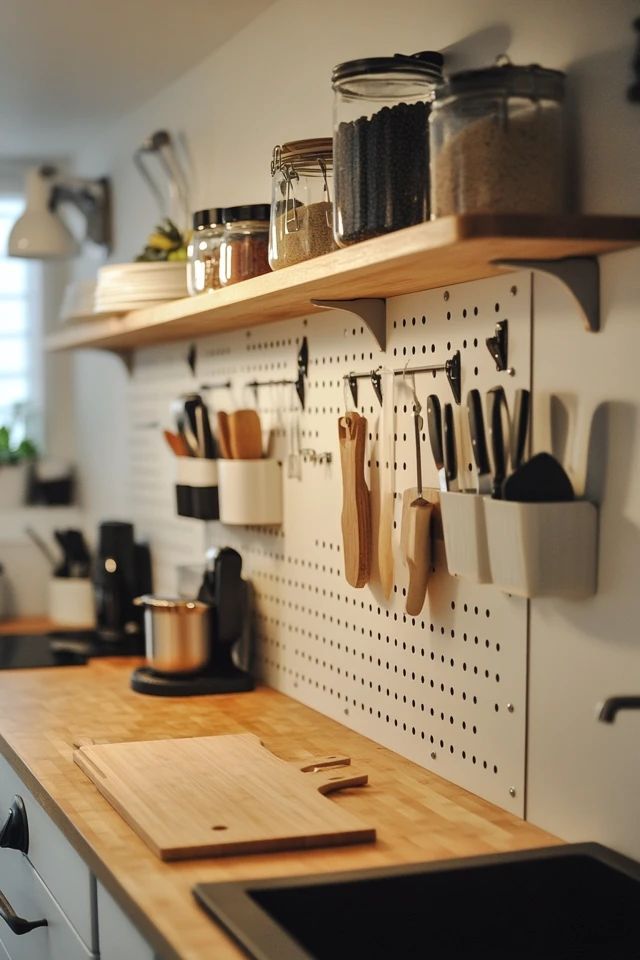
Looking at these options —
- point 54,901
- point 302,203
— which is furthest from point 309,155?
point 54,901

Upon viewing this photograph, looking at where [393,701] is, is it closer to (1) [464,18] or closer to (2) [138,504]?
(1) [464,18]

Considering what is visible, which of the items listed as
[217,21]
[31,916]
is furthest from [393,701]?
[217,21]

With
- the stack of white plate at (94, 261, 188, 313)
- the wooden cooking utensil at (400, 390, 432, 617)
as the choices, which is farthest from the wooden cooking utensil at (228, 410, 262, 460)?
the wooden cooking utensil at (400, 390, 432, 617)

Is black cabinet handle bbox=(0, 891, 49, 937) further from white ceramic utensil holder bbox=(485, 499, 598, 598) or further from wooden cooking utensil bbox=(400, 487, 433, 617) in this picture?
white ceramic utensil holder bbox=(485, 499, 598, 598)

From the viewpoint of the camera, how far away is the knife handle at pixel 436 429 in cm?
192

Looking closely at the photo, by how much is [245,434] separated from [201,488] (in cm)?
25

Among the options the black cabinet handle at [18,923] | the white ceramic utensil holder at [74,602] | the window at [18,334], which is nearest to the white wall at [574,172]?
the black cabinet handle at [18,923]

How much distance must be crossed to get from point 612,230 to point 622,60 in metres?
0.23

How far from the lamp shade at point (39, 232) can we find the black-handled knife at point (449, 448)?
2.14 metres

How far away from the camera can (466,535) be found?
1.77m

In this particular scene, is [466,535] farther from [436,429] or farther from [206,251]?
[206,251]

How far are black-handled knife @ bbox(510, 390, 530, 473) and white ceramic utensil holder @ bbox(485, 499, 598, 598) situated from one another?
0.09m

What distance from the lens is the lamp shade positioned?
3.73 metres

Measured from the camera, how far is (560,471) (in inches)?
64.7
